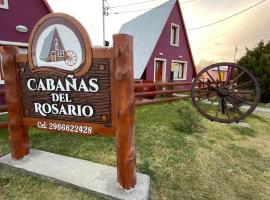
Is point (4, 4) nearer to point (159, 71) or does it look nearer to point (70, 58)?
point (70, 58)

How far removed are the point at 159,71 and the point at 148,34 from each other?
117 inches

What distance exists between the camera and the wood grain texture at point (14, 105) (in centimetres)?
301

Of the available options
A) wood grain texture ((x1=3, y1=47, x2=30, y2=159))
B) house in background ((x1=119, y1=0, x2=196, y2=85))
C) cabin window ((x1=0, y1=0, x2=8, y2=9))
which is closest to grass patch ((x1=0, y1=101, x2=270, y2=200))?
wood grain texture ((x1=3, y1=47, x2=30, y2=159))

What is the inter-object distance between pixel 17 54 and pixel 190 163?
3.32m

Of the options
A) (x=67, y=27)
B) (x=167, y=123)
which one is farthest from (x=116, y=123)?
(x=167, y=123)

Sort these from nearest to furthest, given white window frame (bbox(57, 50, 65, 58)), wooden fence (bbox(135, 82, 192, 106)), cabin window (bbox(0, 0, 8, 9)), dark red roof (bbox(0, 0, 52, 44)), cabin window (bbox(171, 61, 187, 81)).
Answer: white window frame (bbox(57, 50, 65, 58))
wooden fence (bbox(135, 82, 192, 106))
cabin window (bbox(0, 0, 8, 9))
dark red roof (bbox(0, 0, 52, 44))
cabin window (bbox(171, 61, 187, 81))

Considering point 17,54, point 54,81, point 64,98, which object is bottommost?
point 64,98

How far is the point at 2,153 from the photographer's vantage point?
3537mm

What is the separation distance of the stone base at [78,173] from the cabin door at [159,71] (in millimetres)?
12675

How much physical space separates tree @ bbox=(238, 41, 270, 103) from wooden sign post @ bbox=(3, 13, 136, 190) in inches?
555

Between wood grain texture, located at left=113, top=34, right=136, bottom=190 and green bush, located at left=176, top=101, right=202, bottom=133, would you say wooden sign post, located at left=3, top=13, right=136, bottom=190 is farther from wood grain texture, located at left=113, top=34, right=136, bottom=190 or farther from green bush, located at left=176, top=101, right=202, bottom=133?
green bush, located at left=176, top=101, right=202, bottom=133

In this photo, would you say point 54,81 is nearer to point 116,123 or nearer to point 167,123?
point 116,123

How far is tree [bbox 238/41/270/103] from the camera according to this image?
44.9 ft

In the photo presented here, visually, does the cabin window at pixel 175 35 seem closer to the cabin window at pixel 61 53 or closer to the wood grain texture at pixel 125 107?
the cabin window at pixel 61 53
